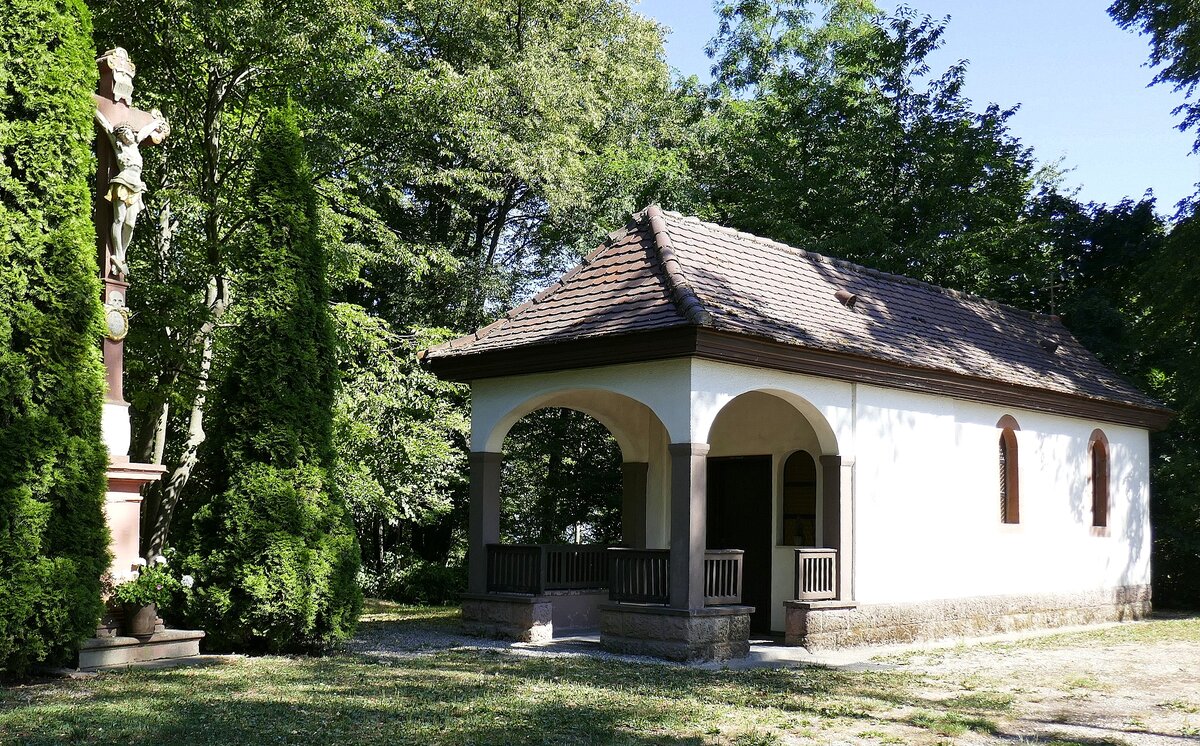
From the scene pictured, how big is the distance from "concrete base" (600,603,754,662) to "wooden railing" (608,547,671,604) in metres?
0.14

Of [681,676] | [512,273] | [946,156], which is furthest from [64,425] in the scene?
[946,156]

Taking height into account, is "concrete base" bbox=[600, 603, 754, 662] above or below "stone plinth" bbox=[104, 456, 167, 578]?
below

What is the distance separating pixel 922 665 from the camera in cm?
1192

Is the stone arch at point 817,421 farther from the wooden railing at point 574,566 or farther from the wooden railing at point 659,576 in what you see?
the wooden railing at point 574,566

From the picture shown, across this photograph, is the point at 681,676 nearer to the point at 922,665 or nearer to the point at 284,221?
the point at 922,665

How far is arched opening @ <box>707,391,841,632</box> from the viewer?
14742mm

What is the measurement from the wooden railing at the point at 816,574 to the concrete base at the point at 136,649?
6.37m

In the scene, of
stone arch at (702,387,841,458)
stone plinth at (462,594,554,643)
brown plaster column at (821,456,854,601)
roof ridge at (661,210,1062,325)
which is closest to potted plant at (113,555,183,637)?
stone plinth at (462,594,554,643)

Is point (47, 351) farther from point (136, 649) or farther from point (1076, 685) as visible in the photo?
point (1076, 685)

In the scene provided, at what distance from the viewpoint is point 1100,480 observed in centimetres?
1834

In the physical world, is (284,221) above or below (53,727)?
above

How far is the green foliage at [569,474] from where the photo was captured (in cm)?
2347

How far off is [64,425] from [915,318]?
11.5m

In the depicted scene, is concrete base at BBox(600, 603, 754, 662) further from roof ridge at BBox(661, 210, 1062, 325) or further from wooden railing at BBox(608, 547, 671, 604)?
roof ridge at BBox(661, 210, 1062, 325)
